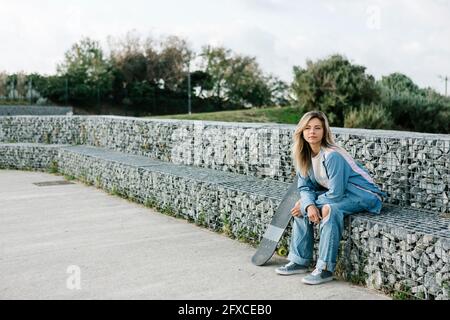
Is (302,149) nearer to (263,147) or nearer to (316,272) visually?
(316,272)

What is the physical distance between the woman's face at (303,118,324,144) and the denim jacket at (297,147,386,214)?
127mm

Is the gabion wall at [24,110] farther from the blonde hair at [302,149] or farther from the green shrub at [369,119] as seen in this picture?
the blonde hair at [302,149]

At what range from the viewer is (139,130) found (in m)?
9.98

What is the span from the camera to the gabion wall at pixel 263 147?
184 inches

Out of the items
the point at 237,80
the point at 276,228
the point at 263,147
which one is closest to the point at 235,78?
the point at 237,80

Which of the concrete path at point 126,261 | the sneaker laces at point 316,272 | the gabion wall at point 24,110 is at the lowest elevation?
the concrete path at point 126,261

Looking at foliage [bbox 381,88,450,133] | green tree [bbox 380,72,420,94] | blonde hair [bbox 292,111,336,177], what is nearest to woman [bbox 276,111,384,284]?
blonde hair [bbox 292,111,336,177]

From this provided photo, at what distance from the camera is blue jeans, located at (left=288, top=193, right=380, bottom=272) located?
428 centimetres

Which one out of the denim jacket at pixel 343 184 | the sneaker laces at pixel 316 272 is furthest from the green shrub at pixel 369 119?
the sneaker laces at pixel 316 272

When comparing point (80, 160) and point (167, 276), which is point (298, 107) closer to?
point (80, 160)

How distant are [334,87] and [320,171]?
21.3 meters

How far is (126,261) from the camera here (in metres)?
5.03

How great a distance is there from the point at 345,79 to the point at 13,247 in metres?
21.4

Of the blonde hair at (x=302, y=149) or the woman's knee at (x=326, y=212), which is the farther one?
the blonde hair at (x=302, y=149)
